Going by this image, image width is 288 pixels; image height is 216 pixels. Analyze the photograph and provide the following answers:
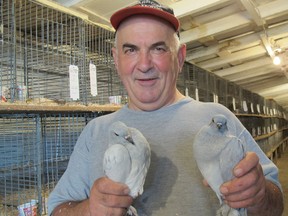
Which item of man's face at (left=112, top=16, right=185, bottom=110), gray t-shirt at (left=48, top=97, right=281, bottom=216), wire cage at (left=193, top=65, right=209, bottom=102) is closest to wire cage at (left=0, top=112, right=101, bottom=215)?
gray t-shirt at (left=48, top=97, right=281, bottom=216)

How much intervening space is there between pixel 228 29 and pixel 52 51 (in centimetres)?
162

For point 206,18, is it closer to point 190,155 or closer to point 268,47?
point 268,47

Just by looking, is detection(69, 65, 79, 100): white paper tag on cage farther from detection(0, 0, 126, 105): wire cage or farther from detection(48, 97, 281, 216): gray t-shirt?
detection(48, 97, 281, 216): gray t-shirt

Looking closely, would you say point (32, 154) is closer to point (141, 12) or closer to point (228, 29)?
point (141, 12)

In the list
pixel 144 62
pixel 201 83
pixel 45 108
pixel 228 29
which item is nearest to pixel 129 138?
pixel 144 62

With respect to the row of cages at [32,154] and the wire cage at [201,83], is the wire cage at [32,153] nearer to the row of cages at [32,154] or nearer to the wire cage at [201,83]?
the row of cages at [32,154]

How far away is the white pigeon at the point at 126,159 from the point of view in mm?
628

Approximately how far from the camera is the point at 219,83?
4516mm

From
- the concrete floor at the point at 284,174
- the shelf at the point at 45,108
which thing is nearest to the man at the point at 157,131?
the shelf at the point at 45,108

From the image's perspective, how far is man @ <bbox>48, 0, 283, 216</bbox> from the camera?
822 mm

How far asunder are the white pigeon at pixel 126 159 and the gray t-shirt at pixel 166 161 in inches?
7.3

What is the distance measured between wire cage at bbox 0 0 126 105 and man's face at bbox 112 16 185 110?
0.91 m

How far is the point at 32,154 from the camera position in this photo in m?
2.02

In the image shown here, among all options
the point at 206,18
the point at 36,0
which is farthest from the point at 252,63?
the point at 36,0
